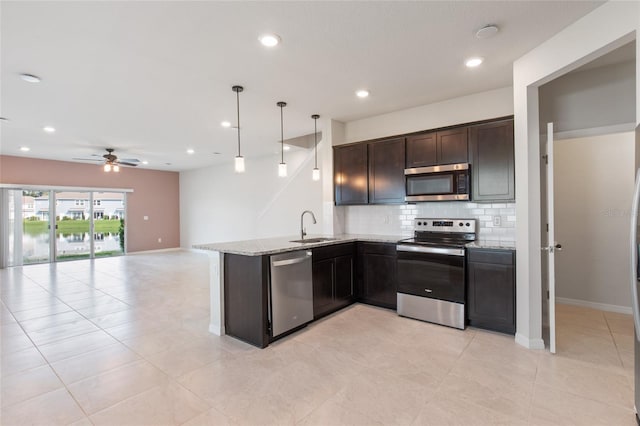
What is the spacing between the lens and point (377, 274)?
4.09 meters

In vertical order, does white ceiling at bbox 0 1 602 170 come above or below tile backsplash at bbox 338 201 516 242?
above

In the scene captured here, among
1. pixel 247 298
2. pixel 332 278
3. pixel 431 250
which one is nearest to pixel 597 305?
pixel 431 250

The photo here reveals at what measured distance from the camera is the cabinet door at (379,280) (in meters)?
3.95

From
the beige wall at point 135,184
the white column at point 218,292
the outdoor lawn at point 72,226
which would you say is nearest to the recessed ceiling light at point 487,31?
the white column at point 218,292

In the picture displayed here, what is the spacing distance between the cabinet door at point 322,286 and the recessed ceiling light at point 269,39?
228 cm

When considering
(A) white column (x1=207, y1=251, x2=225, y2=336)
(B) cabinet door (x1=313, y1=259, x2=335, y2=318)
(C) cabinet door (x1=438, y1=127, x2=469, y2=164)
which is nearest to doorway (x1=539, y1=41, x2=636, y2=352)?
(C) cabinet door (x1=438, y1=127, x2=469, y2=164)

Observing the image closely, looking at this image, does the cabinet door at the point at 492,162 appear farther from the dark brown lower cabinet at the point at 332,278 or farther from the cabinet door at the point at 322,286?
the cabinet door at the point at 322,286

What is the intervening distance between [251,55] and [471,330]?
356cm

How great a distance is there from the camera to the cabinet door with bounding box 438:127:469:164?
363cm

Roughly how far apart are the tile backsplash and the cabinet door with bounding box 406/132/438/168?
24.4 inches

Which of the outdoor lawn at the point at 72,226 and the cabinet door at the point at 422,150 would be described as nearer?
the cabinet door at the point at 422,150

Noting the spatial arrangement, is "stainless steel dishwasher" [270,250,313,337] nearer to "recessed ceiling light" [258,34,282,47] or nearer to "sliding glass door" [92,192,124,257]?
"recessed ceiling light" [258,34,282,47]

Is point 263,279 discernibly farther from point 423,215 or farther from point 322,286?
point 423,215

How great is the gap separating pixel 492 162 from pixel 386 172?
1.32 meters
